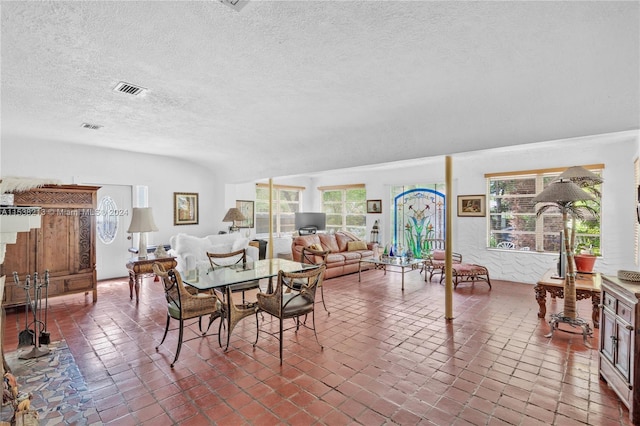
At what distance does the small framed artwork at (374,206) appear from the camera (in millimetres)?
8266

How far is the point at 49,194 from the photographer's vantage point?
441 cm

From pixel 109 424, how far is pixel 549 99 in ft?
14.7

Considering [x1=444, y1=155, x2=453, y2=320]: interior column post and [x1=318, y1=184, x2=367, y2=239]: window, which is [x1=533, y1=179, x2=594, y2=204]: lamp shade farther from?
[x1=318, y1=184, x2=367, y2=239]: window

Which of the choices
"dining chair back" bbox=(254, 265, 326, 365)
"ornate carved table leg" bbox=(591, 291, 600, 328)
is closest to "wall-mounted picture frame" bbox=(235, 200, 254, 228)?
"dining chair back" bbox=(254, 265, 326, 365)

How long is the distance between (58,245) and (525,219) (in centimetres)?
814

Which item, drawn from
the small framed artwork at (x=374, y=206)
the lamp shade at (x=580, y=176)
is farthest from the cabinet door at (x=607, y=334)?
the small framed artwork at (x=374, y=206)

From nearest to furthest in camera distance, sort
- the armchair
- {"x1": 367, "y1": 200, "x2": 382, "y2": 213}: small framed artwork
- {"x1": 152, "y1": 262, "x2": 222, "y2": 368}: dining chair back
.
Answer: {"x1": 152, "y1": 262, "x2": 222, "y2": 368}: dining chair back → the armchair → {"x1": 367, "y1": 200, "x2": 382, "y2": 213}: small framed artwork

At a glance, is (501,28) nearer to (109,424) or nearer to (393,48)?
(393,48)

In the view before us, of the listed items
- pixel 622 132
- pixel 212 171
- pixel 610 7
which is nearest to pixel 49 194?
pixel 212 171

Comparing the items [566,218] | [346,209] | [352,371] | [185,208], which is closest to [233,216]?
[185,208]

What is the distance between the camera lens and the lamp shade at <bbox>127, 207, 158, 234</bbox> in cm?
492

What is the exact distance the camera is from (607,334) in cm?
248

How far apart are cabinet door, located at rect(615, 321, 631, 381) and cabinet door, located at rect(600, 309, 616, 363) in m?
0.07

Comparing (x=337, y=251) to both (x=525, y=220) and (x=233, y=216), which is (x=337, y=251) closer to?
(x=233, y=216)
